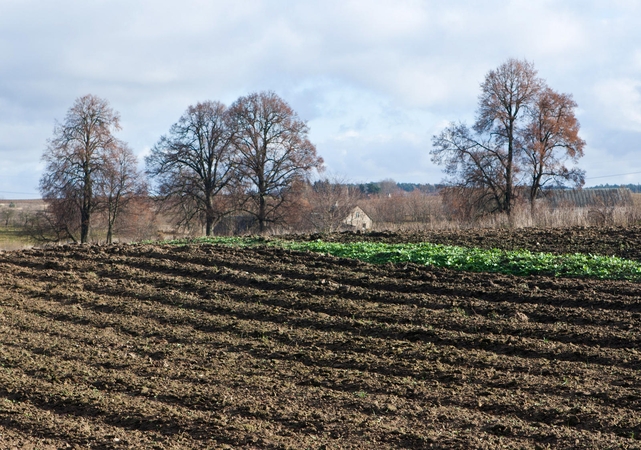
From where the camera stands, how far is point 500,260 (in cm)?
1424

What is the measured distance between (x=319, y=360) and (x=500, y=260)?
24.6 ft

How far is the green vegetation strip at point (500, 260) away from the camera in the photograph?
13.0 metres

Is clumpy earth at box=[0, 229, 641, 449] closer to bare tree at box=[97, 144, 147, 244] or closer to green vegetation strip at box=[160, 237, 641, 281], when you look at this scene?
green vegetation strip at box=[160, 237, 641, 281]

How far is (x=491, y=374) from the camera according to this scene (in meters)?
7.43

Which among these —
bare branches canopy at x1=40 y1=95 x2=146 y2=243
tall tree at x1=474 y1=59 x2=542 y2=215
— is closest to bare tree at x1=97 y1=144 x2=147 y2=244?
bare branches canopy at x1=40 y1=95 x2=146 y2=243

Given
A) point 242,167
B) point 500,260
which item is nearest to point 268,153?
point 242,167

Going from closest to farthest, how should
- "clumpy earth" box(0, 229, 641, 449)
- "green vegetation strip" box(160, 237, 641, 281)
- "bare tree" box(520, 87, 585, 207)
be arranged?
1. "clumpy earth" box(0, 229, 641, 449)
2. "green vegetation strip" box(160, 237, 641, 281)
3. "bare tree" box(520, 87, 585, 207)

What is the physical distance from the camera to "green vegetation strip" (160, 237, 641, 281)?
42.8 ft

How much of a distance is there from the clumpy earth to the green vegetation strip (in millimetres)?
801

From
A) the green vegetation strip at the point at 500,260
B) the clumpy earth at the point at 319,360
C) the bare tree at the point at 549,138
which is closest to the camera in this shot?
the clumpy earth at the point at 319,360

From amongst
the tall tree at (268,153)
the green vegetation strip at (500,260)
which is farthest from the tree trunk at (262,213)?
the green vegetation strip at (500,260)

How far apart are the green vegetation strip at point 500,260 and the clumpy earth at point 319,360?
0.80 meters

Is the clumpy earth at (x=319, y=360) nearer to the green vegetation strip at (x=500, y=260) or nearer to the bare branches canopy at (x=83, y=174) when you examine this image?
the green vegetation strip at (x=500, y=260)

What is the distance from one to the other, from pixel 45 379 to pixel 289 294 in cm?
547
